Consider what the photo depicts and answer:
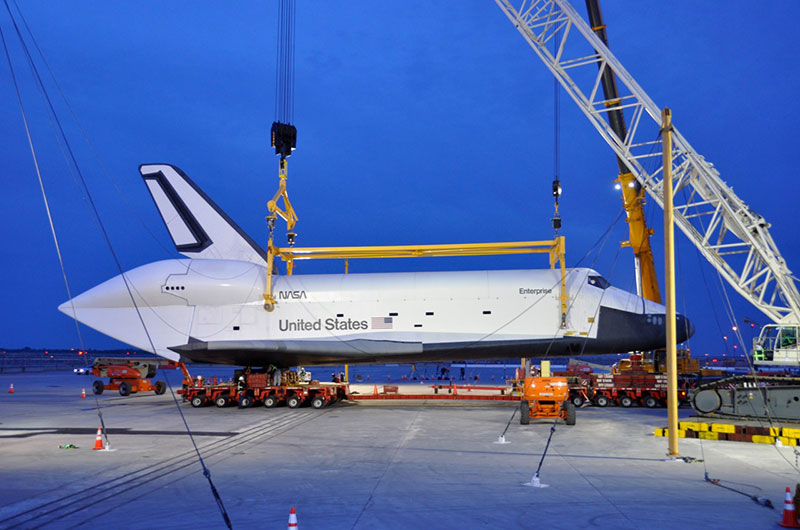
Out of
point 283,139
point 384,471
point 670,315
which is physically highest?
point 283,139

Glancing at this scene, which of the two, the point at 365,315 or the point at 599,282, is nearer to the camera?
the point at 599,282

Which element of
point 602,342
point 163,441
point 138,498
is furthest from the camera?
point 602,342

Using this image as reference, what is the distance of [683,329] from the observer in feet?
62.8

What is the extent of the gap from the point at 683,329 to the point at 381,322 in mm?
10342

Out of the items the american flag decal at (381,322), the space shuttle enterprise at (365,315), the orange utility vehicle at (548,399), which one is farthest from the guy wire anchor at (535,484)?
the american flag decal at (381,322)

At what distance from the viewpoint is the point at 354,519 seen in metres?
6.36

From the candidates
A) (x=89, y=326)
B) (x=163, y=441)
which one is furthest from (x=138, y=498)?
(x=89, y=326)

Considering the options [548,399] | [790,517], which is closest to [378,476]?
[790,517]

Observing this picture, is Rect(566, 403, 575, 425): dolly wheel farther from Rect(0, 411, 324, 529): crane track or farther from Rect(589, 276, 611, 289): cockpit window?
Rect(0, 411, 324, 529): crane track

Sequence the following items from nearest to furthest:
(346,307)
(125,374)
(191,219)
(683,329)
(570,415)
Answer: (570,415) < (683,329) < (346,307) < (191,219) < (125,374)

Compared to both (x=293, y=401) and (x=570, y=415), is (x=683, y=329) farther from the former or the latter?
(x=293, y=401)

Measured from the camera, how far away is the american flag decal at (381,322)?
65.1 feet

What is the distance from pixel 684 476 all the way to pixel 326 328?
43.5ft

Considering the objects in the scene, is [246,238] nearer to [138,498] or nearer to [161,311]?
[161,311]
